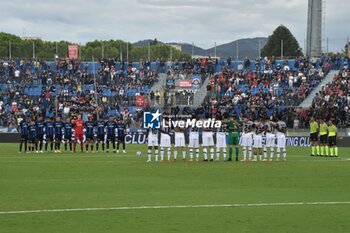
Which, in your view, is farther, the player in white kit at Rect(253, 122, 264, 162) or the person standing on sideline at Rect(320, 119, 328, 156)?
the person standing on sideline at Rect(320, 119, 328, 156)

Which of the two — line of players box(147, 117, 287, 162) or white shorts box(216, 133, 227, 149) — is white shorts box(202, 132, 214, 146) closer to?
line of players box(147, 117, 287, 162)

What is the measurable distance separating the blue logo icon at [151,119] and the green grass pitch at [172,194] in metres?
21.3

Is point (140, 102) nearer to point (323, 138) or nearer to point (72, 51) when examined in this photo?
point (72, 51)

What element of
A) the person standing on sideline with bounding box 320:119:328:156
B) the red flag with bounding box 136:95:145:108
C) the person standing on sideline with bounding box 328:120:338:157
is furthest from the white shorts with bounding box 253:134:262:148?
the red flag with bounding box 136:95:145:108

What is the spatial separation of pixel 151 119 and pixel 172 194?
38.0m

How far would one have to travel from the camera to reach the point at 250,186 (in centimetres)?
2448

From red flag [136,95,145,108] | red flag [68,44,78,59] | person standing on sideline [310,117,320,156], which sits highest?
red flag [68,44,78,59]

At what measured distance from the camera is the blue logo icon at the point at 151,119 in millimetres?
58188

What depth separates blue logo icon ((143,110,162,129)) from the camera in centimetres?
5819

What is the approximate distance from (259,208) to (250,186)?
5.63 meters

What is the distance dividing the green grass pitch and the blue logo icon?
2129 cm

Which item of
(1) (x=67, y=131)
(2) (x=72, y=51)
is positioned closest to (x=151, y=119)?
(1) (x=67, y=131)

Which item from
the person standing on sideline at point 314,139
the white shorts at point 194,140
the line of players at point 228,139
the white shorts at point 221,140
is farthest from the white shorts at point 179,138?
the person standing on sideline at point 314,139

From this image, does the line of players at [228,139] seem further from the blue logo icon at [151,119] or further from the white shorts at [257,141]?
the blue logo icon at [151,119]
